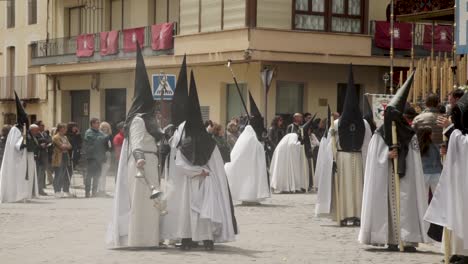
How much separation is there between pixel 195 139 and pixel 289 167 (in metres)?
12.8

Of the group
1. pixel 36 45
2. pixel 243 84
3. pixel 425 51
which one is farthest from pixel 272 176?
pixel 36 45

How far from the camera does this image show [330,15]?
3494 cm

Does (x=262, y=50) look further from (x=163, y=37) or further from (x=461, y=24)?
(x=461, y=24)

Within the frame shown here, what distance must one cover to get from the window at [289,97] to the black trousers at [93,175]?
34.2ft

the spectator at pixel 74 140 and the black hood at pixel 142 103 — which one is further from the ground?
the black hood at pixel 142 103

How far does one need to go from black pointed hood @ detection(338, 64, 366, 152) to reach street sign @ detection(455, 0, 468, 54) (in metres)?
3.81

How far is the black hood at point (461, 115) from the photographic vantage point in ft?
38.1

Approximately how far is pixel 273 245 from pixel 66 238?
2912 mm

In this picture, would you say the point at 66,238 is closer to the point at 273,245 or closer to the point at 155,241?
the point at 155,241

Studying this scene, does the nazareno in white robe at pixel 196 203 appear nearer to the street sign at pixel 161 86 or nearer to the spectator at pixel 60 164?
the street sign at pixel 161 86

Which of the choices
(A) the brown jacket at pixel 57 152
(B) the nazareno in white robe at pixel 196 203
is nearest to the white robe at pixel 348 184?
(B) the nazareno in white robe at pixel 196 203

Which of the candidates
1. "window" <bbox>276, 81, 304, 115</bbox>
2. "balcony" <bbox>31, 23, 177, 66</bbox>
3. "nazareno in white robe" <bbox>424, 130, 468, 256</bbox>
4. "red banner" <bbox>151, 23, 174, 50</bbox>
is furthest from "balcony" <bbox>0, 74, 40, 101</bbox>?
"nazareno in white robe" <bbox>424, 130, 468, 256</bbox>

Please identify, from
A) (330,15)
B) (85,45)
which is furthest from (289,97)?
(85,45)

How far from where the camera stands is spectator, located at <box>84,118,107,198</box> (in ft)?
84.3
